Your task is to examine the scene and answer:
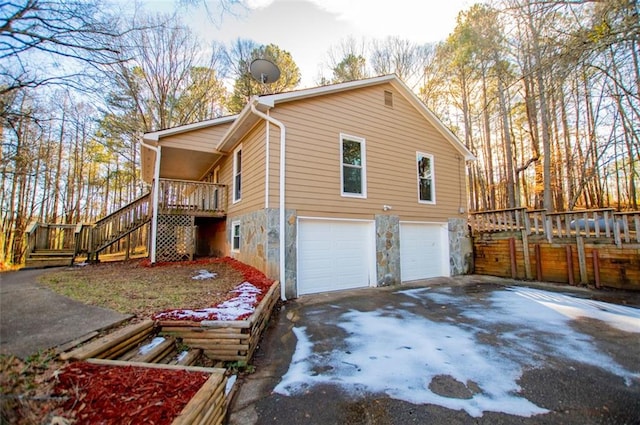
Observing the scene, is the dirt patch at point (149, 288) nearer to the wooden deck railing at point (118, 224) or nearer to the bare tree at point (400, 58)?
the wooden deck railing at point (118, 224)

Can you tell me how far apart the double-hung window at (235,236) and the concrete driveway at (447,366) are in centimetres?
388

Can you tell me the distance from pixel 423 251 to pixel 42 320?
858 centimetres

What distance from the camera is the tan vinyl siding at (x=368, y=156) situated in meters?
6.57

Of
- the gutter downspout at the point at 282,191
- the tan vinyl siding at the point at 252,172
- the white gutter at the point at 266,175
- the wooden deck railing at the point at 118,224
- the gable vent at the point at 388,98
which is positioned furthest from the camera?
the wooden deck railing at the point at 118,224

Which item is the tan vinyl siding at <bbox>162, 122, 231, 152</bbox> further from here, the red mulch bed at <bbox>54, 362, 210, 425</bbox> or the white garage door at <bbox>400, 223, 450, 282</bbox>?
the red mulch bed at <bbox>54, 362, 210, 425</bbox>

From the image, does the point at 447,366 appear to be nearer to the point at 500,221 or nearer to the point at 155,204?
the point at 500,221

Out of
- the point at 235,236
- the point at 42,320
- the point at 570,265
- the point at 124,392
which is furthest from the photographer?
the point at 235,236

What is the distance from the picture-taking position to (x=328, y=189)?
6.91 metres

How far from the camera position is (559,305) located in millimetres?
5469

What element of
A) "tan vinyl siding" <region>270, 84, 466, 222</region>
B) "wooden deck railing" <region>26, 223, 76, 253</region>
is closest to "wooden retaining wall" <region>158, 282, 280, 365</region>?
"tan vinyl siding" <region>270, 84, 466, 222</region>

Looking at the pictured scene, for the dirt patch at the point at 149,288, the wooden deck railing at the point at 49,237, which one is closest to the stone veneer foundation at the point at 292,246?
the dirt patch at the point at 149,288

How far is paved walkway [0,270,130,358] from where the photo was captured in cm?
229

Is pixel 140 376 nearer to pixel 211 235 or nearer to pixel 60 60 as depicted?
pixel 60 60


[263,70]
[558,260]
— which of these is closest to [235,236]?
[263,70]
